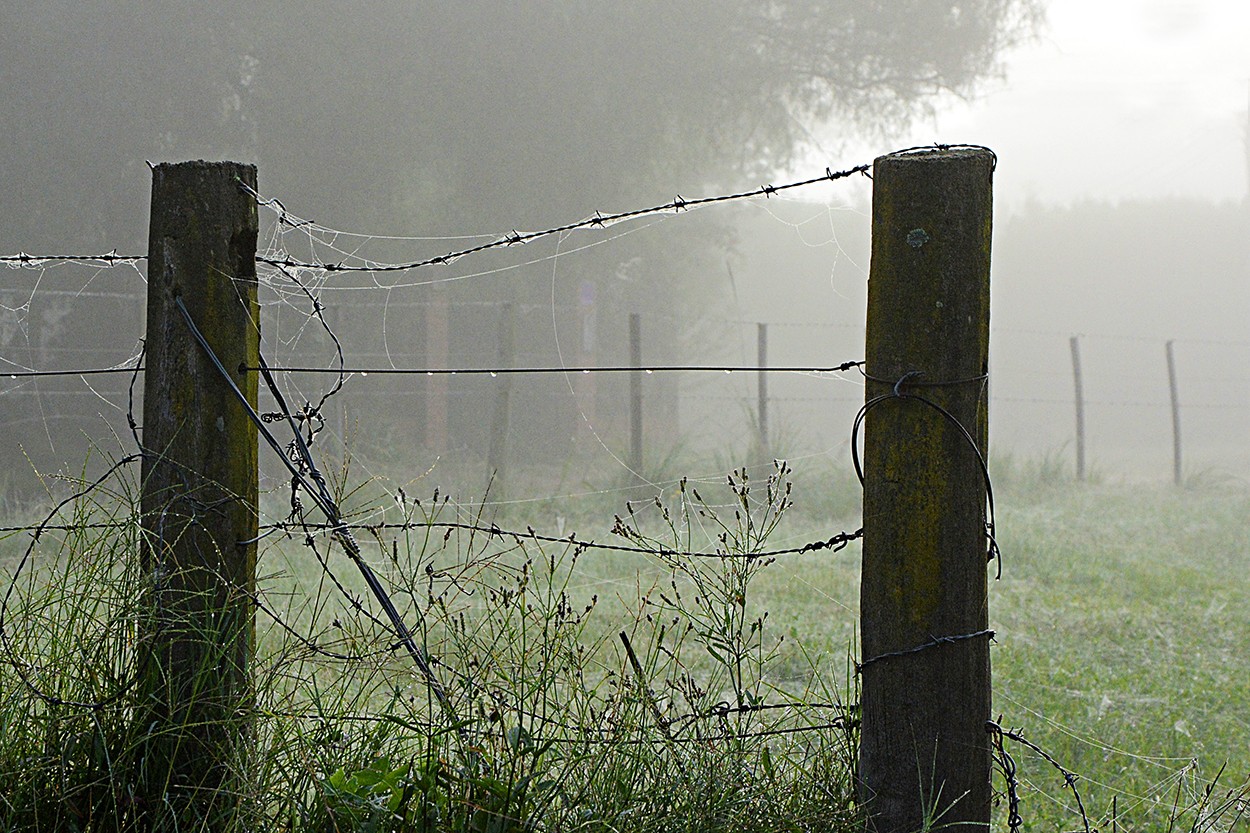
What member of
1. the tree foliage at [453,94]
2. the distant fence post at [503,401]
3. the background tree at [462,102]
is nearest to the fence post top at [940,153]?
the distant fence post at [503,401]

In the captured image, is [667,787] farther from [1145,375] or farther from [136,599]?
[1145,375]

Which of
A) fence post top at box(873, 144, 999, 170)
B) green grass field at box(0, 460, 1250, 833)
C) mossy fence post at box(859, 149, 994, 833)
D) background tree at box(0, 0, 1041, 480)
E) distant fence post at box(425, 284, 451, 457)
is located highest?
background tree at box(0, 0, 1041, 480)

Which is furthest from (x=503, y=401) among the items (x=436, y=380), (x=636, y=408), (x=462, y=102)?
(x=462, y=102)

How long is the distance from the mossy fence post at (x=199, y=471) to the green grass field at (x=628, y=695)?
70 millimetres

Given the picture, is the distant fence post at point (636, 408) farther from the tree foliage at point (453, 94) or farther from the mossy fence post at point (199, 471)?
the mossy fence post at point (199, 471)

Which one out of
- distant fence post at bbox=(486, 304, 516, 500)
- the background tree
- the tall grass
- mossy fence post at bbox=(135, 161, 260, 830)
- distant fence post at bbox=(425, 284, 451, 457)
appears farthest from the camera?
distant fence post at bbox=(425, 284, 451, 457)

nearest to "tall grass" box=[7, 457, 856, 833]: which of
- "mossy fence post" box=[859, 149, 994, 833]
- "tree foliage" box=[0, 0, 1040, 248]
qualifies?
"mossy fence post" box=[859, 149, 994, 833]

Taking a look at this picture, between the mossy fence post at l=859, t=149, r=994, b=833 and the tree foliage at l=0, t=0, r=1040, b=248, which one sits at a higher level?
the tree foliage at l=0, t=0, r=1040, b=248

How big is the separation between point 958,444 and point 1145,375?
122 feet

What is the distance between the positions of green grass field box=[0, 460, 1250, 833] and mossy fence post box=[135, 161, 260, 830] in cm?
7

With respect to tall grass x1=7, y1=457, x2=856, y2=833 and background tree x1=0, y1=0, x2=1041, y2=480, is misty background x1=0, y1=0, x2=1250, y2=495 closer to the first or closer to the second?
background tree x1=0, y1=0, x2=1041, y2=480

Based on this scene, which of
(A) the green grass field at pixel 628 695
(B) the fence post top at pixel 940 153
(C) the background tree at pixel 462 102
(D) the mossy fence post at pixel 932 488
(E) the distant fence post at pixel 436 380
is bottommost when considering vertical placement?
(A) the green grass field at pixel 628 695

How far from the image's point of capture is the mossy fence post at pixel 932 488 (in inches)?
70.9

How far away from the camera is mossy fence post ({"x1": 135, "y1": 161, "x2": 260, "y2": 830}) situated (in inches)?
78.0
